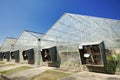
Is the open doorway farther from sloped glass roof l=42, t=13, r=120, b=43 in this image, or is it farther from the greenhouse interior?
sloped glass roof l=42, t=13, r=120, b=43

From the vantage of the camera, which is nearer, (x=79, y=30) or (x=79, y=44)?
(x=79, y=44)

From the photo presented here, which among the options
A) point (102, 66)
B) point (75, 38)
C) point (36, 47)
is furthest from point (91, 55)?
point (36, 47)

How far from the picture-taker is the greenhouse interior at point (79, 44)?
8.45 m

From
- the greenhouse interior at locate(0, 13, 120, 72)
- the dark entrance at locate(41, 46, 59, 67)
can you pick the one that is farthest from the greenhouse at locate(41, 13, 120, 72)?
the dark entrance at locate(41, 46, 59, 67)

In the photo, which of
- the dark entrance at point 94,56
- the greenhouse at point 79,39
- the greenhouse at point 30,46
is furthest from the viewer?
the greenhouse at point 30,46

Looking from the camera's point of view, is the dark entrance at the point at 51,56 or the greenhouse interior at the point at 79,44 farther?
the dark entrance at the point at 51,56

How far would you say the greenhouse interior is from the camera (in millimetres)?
8445

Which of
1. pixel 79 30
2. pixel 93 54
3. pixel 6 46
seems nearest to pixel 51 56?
pixel 79 30

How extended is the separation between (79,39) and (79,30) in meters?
1.04

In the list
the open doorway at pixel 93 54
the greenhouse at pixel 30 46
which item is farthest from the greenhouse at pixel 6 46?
the open doorway at pixel 93 54

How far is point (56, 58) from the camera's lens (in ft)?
42.8

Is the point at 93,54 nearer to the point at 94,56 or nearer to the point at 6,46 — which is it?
the point at 94,56

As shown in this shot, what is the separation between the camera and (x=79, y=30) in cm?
1173

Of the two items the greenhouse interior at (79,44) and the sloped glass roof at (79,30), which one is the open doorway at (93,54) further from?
the sloped glass roof at (79,30)
